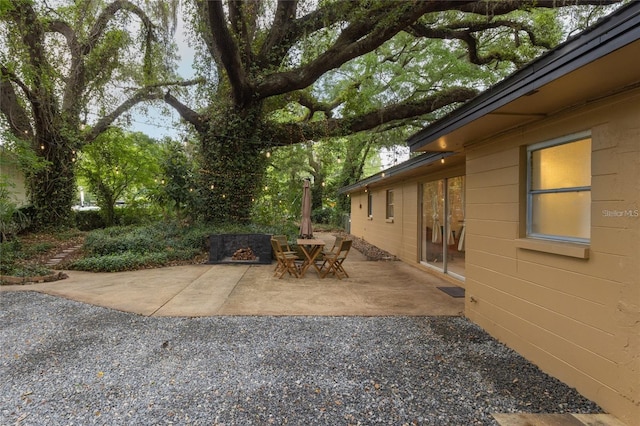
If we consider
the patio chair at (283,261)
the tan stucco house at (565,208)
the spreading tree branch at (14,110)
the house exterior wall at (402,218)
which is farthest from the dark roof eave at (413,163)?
the spreading tree branch at (14,110)

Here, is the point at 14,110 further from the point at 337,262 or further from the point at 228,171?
the point at 337,262

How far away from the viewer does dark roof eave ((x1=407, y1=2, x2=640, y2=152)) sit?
1.66 m

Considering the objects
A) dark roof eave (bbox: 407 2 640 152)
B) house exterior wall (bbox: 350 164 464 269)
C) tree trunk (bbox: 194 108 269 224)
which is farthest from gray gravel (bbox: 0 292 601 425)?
tree trunk (bbox: 194 108 269 224)

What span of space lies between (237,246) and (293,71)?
5.07m

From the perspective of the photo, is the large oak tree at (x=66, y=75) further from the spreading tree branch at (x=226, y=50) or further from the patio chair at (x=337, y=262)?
the patio chair at (x=337, y=262)

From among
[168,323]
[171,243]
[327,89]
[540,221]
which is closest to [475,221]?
[540,221]

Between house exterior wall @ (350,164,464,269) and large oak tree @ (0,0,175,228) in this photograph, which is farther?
large oak tree @ (0,0,175,228)

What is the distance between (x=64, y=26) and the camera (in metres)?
10.8

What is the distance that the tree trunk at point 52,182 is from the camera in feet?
37.0

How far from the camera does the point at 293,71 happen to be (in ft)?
29.0

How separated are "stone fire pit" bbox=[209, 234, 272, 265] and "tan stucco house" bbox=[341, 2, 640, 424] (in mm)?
5453

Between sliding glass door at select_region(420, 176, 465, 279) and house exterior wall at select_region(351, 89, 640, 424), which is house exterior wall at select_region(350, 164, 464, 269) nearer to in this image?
sliding glass door at select_region(420, 176, 465, 279)

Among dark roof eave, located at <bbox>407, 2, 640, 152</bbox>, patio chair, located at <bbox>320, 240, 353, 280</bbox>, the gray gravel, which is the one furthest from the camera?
patio chair, located at <bbox>320, 240, 353, 280</bbox>

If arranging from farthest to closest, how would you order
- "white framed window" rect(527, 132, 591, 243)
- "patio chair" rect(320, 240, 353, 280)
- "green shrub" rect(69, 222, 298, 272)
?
"green shrub" rect(69, 222, 298, 272), "patio chair" rect(320, 240, 353, 280), "white framed window" rect(527, 132, 591, 243)
